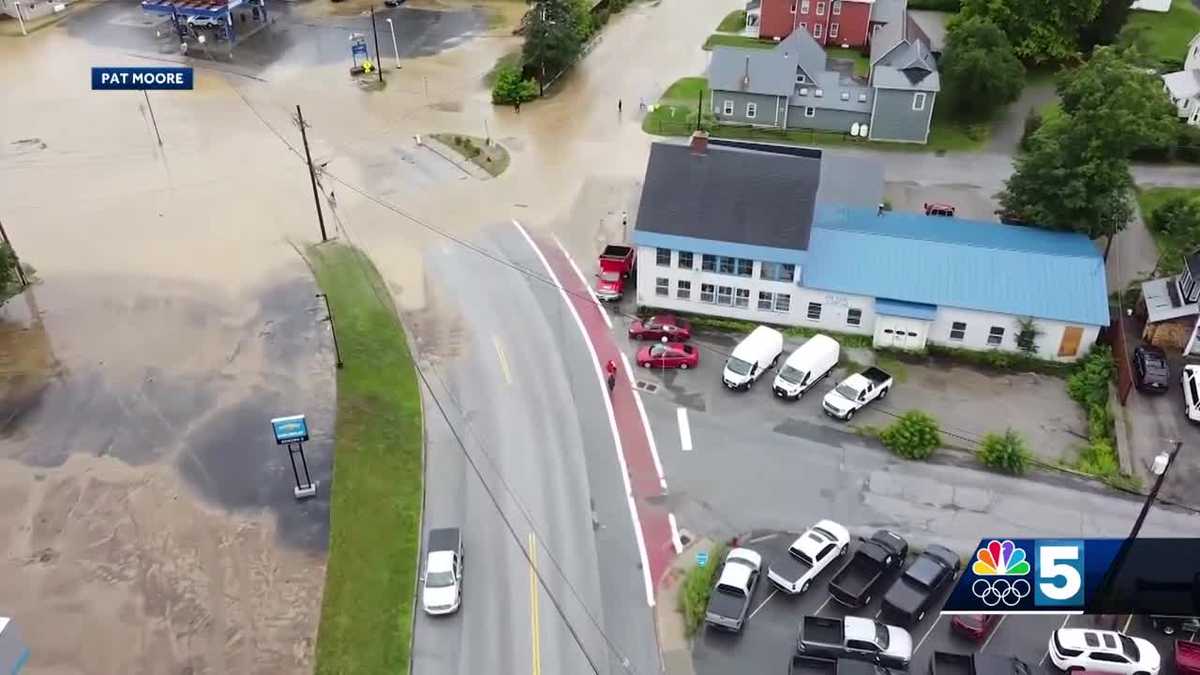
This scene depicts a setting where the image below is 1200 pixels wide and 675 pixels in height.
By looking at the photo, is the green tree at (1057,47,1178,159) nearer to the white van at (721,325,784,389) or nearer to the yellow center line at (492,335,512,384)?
the white van at (721,325,784,389)

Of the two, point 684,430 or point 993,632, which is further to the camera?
point 684,430

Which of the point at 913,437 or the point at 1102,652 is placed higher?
the point at 913,437

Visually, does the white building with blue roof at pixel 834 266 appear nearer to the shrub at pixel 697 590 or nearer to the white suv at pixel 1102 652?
the shrub at pixel 697 590

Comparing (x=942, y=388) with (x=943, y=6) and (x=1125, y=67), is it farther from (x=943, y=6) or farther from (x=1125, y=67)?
(x=943, y=6)

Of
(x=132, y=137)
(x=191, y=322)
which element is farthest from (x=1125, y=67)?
(x=132, y=137)

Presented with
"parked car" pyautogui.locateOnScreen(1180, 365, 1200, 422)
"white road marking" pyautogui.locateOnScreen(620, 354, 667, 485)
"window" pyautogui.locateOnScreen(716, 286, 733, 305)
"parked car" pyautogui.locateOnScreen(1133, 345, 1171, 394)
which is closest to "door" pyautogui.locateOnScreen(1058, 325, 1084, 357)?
"parked car" pyautogui.locateOnScreen(1133, 345, 1171, 394)

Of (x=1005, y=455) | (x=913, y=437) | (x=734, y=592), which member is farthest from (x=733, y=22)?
(x=734, y=592)

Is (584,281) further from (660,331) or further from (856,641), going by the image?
(856,641)
